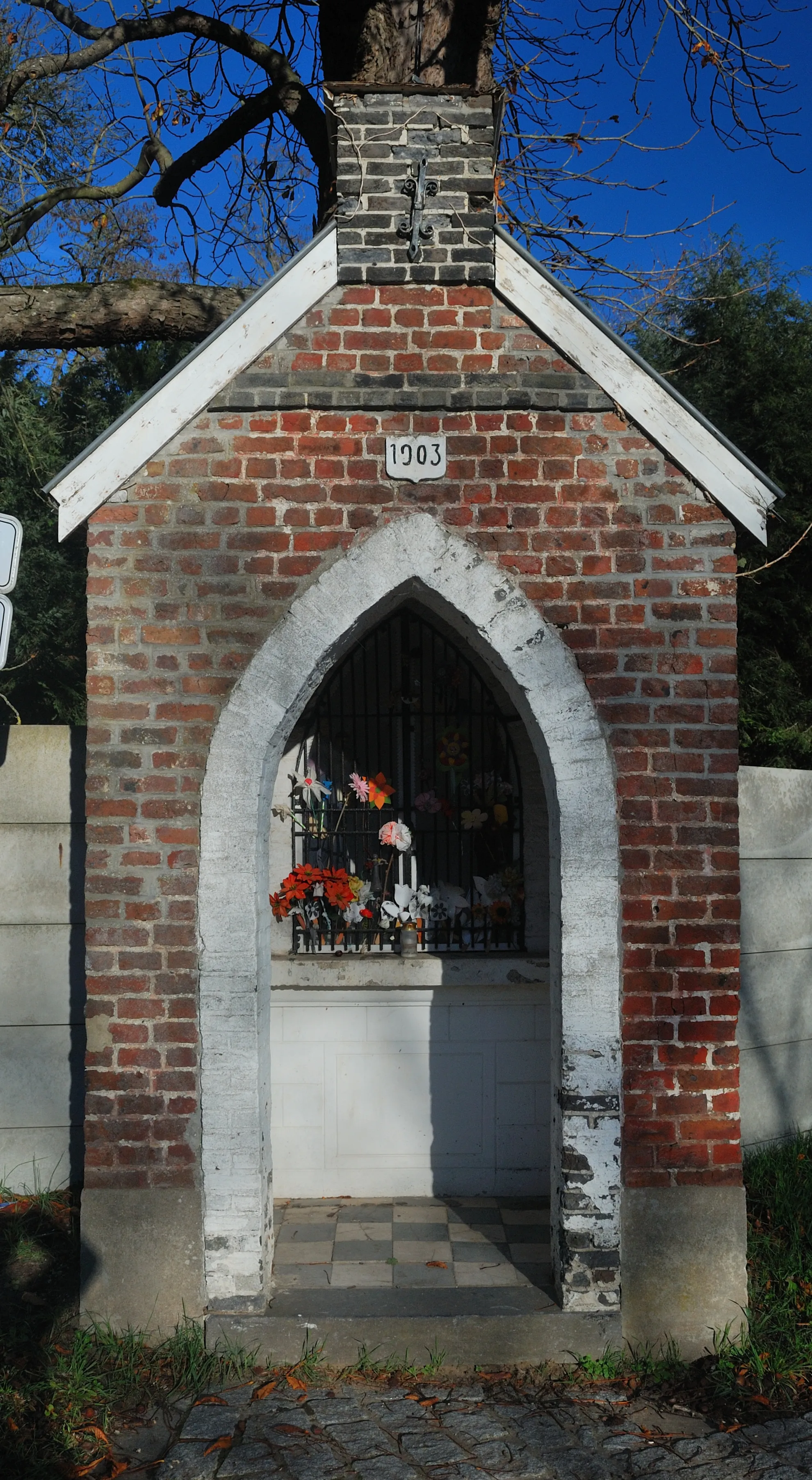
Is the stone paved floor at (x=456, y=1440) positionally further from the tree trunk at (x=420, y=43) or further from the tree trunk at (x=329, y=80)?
the tree trunk at (x=420, y=43)

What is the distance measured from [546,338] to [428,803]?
2.50 metres

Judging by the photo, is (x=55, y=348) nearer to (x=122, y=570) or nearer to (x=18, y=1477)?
(x=122, y=570)

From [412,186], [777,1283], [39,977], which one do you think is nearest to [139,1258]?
[39,977]

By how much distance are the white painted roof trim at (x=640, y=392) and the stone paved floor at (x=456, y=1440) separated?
3.22m

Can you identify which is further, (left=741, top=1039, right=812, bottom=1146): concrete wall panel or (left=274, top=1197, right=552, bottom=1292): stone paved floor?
(left=741, top=1039, right=812, bottom=1146): concrete wall panel

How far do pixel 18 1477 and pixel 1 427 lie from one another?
10081mm

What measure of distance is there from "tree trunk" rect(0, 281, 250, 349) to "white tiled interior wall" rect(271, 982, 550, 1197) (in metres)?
3.99

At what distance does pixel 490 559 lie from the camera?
4.17 metres

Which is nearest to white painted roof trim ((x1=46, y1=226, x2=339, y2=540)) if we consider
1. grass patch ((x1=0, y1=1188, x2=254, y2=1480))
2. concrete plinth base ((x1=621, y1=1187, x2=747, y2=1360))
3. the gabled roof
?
the gabled roof

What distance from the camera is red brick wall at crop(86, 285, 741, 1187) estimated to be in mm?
4078

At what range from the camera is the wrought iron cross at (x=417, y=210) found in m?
4.15

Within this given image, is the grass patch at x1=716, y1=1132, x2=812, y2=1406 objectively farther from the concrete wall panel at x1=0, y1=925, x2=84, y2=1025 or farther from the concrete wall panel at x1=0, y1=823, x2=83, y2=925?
the concrete wall panel at x1=0, y1=823, x2=83, y2=925

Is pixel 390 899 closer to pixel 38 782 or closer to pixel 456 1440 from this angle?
pixel 38 782

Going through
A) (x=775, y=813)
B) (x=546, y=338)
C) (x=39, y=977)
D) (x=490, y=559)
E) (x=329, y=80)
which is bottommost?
(x=39, y=977)
